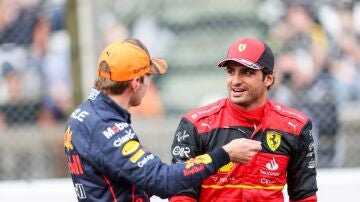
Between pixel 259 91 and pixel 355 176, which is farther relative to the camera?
pixel 355 176

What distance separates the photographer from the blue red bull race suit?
4.21 m

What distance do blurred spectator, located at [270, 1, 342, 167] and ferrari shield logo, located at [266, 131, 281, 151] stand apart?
7.75ft

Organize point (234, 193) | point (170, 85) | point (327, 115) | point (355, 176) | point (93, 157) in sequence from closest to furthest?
1. point (93, 157)
2. point (234, 193)
3. point (355, 176)
4. point (327, 115)
5. point (170, 85)

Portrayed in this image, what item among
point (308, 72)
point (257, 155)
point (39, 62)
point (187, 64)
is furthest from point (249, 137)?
point (39, 62)

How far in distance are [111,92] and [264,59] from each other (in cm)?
87

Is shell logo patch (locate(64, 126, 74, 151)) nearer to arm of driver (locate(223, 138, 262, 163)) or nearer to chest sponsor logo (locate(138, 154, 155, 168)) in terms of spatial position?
chest sponsor logo (locate(138, 154, 155, 168))

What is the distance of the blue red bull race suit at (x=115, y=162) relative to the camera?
4207 millimetres

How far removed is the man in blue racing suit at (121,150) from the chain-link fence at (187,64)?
113 inches

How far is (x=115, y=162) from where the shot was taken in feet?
13.8

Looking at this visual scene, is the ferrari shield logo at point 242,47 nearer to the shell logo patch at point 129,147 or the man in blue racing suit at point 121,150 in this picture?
the man in blue racing suit at point 121,150

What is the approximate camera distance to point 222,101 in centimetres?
491

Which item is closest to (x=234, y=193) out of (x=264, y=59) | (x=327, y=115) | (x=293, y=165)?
(x=293, y=165)

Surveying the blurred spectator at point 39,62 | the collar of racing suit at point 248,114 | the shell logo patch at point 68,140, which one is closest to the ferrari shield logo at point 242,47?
the collar of racing suit at point 248,114

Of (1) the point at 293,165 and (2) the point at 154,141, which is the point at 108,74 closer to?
(1) the point at 293,165
